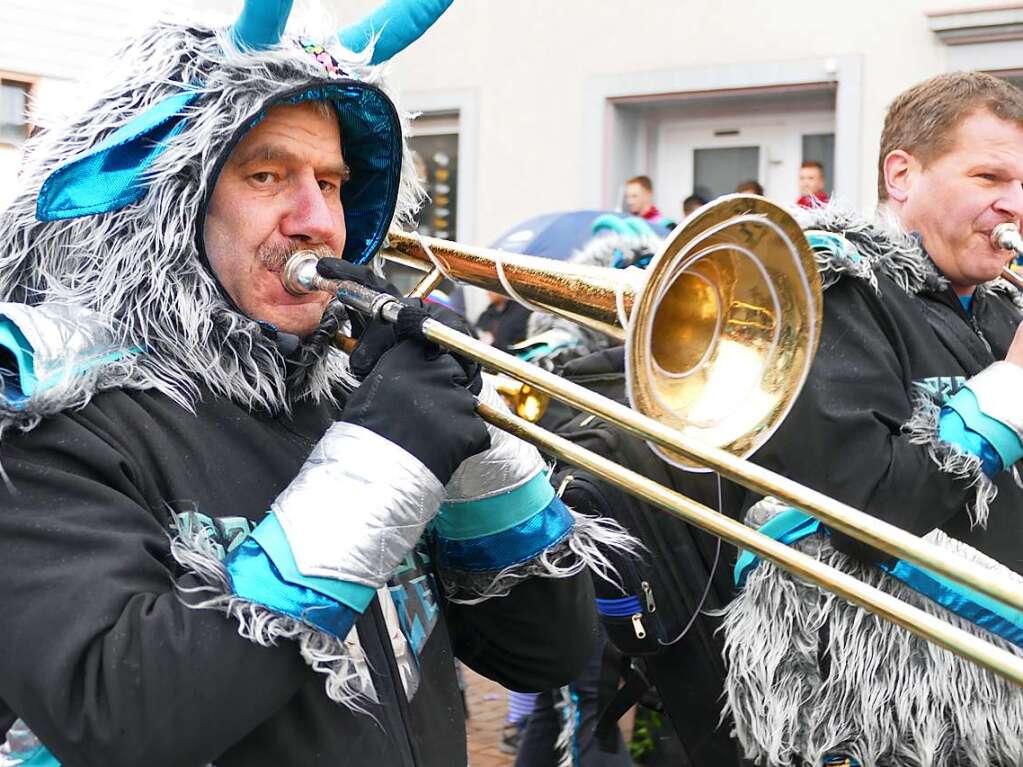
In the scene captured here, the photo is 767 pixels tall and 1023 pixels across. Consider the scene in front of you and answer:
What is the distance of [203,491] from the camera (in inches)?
63.6

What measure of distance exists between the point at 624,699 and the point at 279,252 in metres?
1.76

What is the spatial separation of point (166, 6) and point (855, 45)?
6.34 m

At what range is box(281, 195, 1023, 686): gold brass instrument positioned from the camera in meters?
1.59

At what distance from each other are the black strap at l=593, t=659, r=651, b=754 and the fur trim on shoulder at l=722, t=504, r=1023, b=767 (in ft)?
1.90

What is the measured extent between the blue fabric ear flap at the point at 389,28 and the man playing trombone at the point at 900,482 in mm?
950

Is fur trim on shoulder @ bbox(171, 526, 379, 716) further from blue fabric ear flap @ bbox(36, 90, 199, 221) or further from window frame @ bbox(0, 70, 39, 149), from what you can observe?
window frame @ bbox(0, 70, 39, 149)

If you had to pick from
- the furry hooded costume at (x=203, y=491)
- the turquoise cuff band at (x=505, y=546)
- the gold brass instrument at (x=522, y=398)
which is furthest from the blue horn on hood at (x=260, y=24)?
the gold brass instrument at (x=522, y=398)

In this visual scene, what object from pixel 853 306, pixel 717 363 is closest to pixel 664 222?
pixel 853 306

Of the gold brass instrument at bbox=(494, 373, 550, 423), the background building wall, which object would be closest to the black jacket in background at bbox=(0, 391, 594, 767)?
the gold brass instrument at bbox=(494, 373, 550, 423)

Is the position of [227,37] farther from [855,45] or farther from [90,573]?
[855,45]

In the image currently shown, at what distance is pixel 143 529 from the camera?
1.50m

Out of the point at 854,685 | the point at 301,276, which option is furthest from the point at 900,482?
the point at 301,276

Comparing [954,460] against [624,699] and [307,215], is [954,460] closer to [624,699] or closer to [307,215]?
[624,699]

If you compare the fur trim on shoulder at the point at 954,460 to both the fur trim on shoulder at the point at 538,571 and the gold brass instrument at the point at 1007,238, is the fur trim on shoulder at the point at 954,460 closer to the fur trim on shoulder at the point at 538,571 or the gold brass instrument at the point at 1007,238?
the gold brass instrument at the point at 1007,238
